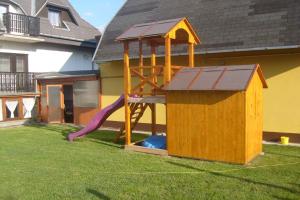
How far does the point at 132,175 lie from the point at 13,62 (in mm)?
15308

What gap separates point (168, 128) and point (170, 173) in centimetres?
231

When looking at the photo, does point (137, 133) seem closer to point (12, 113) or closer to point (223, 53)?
point (223, 53)

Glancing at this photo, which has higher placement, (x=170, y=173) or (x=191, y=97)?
(x=191, y=97)

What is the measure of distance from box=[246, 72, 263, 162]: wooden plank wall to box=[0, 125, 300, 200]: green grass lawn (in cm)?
34

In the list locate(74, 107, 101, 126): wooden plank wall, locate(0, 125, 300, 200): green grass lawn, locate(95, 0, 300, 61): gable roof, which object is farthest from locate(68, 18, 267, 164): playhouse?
locate(74, 107, 101, 126): wooden plank wall

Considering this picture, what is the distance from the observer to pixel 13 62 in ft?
71.0

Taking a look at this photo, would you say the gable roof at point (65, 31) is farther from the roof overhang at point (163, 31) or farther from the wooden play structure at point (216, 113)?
the wooden play structure at point (216, 113)

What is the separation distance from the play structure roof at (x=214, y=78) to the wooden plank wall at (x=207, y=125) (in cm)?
18

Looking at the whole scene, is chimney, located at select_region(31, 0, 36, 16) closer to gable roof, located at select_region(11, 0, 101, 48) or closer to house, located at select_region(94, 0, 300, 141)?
gable roof, located at select_region(11, 0, 101, 48)

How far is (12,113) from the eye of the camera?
20.0 meters

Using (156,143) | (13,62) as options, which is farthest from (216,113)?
(13,62)

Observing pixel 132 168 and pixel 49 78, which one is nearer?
pixel 132 168

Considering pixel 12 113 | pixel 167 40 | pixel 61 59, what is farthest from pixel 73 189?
pixel 61 59

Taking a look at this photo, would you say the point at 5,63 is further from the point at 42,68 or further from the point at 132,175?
the point at 132,175
